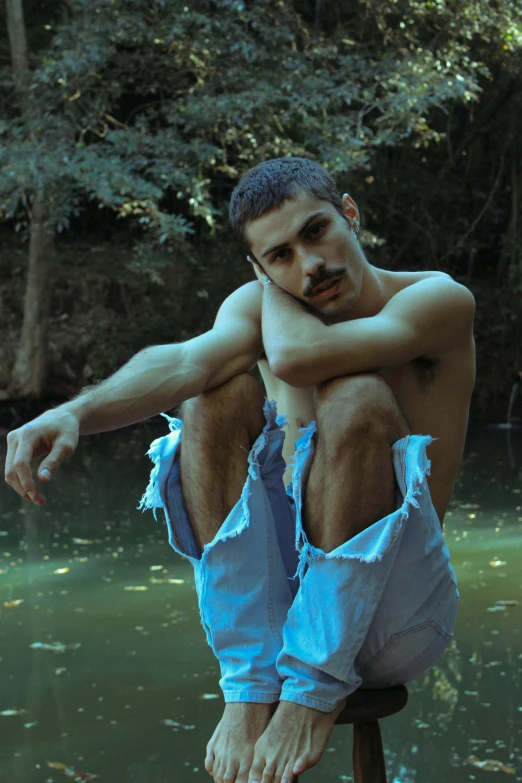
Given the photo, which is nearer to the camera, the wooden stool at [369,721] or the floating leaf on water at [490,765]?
the wooden stool at [369,721]

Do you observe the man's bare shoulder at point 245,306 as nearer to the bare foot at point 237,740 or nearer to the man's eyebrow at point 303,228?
the man's eyebrow at point 303,228

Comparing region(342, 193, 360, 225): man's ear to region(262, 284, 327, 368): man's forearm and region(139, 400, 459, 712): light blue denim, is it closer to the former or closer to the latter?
region(262, 284, 327, 368): man's forearm

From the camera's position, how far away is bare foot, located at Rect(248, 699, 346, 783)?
4.87ft

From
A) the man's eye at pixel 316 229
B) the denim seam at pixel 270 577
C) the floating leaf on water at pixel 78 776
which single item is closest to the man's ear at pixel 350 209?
the man's eye at pixel 316 229

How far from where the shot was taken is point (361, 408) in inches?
59.7

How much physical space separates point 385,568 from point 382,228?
9.34 m

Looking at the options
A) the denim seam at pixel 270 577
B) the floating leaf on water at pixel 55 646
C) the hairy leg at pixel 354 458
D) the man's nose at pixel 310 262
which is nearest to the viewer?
the hairy leg at pixel 354 458

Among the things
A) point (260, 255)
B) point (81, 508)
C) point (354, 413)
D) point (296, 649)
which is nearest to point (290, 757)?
point (296, 649)

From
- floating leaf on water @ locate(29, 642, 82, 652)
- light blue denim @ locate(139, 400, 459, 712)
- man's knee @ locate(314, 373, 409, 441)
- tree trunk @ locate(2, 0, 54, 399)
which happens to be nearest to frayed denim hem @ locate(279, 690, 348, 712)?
light blue denim @ locate(139, 400, 459, 712)

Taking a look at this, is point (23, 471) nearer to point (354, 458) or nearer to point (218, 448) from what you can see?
point (218, 448)

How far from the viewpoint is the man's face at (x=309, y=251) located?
1796 mm

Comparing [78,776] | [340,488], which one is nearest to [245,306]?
[340,488]

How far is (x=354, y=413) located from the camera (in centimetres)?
151

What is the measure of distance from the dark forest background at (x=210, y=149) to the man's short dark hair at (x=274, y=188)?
5693 mm
